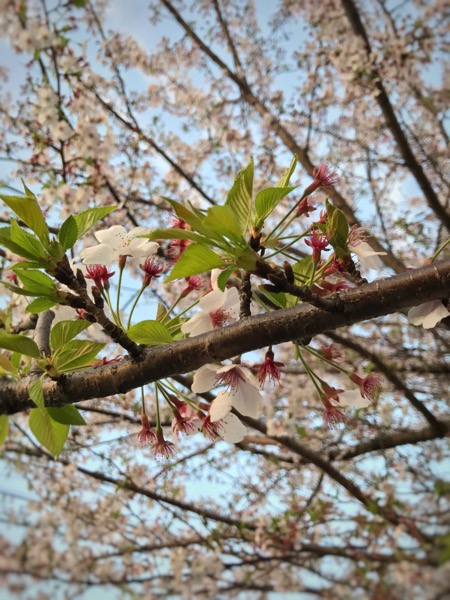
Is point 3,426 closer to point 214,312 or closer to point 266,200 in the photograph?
point 214,312

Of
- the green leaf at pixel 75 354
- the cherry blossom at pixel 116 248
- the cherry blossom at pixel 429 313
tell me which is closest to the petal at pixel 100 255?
the cherry blossom at pixel 116 248

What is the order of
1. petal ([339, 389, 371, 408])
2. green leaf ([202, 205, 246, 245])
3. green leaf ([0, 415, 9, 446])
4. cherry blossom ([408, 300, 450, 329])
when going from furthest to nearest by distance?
1. green leaf ([0, 415, 9, 446])
2. petal ([339, 389, 371, 408])
3. cherry blossom ([408, 300, 450, 329])
4. green leaf ([202, 205, 246, 245])

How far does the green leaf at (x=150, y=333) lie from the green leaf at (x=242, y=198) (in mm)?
187

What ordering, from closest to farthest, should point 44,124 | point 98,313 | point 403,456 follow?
point 98,313 < point 44,124 < point 403,456

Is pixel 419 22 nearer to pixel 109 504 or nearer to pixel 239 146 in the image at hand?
pixel 239 146

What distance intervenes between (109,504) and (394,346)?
2.43m

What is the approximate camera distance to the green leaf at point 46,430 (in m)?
0.75

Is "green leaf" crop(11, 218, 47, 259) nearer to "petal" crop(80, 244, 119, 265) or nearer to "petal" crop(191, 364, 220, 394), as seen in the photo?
"petal" crop(80, 244, 119, 265)

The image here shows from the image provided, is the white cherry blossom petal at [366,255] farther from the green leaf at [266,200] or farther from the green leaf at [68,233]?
the green leaf at [68,233]

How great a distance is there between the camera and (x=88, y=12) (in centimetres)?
285

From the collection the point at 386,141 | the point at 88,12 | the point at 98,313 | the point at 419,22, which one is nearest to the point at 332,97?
the point at 386,141

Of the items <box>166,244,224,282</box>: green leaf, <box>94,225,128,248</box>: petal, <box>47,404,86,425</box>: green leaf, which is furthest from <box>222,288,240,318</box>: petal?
<box>47,404,86,425</box>: green leaf

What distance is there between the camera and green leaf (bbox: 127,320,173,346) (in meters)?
0.61

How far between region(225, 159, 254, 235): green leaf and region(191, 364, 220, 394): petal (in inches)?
7.9
